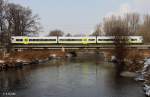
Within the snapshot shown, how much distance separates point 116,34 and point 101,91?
27673 mm

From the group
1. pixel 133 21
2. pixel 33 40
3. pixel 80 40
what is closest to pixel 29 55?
pixel 33 40

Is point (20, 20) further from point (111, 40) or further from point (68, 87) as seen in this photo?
point (68, 87)

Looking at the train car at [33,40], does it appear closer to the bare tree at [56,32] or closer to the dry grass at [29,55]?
the dry grass at [29,55]

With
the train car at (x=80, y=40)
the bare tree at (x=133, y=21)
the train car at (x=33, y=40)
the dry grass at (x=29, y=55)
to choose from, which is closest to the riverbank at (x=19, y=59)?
the dry grass at (x=29, y=55)

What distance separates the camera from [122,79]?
2619 cm

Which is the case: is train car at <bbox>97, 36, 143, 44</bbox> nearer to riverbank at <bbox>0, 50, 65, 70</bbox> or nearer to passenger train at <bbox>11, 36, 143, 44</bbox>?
passenger train at <bbox>11, 36, 143, 44</bbox>

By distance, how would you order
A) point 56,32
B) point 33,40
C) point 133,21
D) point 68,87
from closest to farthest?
point 68,87
point 33,40
point 133,21
point 56,32

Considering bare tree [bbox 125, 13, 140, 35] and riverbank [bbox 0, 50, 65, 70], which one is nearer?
riverbank [bbox 0, 50, 65, 70]

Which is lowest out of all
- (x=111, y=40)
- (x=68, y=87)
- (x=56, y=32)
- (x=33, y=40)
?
(x=68, y=87)

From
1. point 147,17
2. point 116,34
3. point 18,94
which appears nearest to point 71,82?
point 18,94

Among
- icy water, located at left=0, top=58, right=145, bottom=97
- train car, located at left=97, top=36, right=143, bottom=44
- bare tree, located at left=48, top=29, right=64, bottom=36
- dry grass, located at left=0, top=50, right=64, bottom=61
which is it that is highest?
bare tree, located at left=48, top=29, right=64, bottom=36

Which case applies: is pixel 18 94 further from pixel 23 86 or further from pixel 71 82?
pixel 71 82

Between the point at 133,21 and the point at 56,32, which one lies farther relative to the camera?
the point at 56,32

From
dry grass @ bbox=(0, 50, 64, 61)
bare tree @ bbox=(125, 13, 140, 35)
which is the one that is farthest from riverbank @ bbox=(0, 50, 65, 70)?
bare tree @ bbox=(125, 13, 140, 35)
